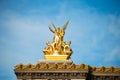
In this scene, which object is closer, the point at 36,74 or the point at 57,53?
the point at 36,74

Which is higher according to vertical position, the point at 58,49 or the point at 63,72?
the point at 58,49

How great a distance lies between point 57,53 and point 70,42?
2.61 meters

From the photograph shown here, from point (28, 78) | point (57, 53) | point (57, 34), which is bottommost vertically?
point (28, 78)

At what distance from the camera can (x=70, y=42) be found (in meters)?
47.4

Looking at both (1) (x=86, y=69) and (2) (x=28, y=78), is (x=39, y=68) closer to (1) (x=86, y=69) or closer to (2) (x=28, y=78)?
(2) (x=28, y=78)

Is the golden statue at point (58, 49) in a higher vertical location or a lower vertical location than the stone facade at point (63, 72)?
higher

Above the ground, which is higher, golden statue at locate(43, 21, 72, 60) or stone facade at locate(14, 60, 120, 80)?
golden statue at locate(43, 21, 72, 60)

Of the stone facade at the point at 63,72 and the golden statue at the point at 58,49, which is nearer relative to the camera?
the stone facade at the point at 63,72

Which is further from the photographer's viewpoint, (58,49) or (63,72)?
(58,49)

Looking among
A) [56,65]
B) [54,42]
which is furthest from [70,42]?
[56,65]

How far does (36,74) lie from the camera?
42.8 m

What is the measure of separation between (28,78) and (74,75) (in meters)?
5.76

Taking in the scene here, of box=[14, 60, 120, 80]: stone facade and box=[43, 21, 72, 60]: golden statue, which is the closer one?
box=[14, 60, 120, 80]: stone facade

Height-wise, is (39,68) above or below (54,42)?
below
